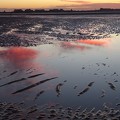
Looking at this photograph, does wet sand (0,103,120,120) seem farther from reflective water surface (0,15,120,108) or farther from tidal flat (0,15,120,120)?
reflective water surface (0,15,120,108)

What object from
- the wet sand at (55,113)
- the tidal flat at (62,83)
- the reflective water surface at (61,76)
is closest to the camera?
the wet sand at (55,113)

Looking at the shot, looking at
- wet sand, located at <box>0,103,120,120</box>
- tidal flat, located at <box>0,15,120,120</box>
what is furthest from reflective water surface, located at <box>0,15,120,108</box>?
wet sand, located at <box>0,103,120,120</box>

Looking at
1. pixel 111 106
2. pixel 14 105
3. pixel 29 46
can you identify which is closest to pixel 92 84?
pixel 111 106

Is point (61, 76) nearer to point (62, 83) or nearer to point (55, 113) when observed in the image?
point (62, 83)

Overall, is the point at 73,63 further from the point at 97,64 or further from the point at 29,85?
the point at 29,85

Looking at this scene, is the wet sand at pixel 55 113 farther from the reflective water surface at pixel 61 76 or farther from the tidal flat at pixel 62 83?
the reflective water surface at pixel 61 76

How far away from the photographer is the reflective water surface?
371 inches

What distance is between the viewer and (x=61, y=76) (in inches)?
466

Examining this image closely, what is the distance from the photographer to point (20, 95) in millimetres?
9727

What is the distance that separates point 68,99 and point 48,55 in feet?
23.0

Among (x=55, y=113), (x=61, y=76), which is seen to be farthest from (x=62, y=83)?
(x=55, y=113)

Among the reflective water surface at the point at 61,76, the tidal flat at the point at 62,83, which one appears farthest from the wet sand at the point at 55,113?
the reflective water surface at the point at 61,76

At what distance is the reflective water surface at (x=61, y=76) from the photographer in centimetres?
942

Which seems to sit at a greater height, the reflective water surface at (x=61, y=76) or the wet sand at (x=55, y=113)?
the reflective water surface at (x=61, y=76)
